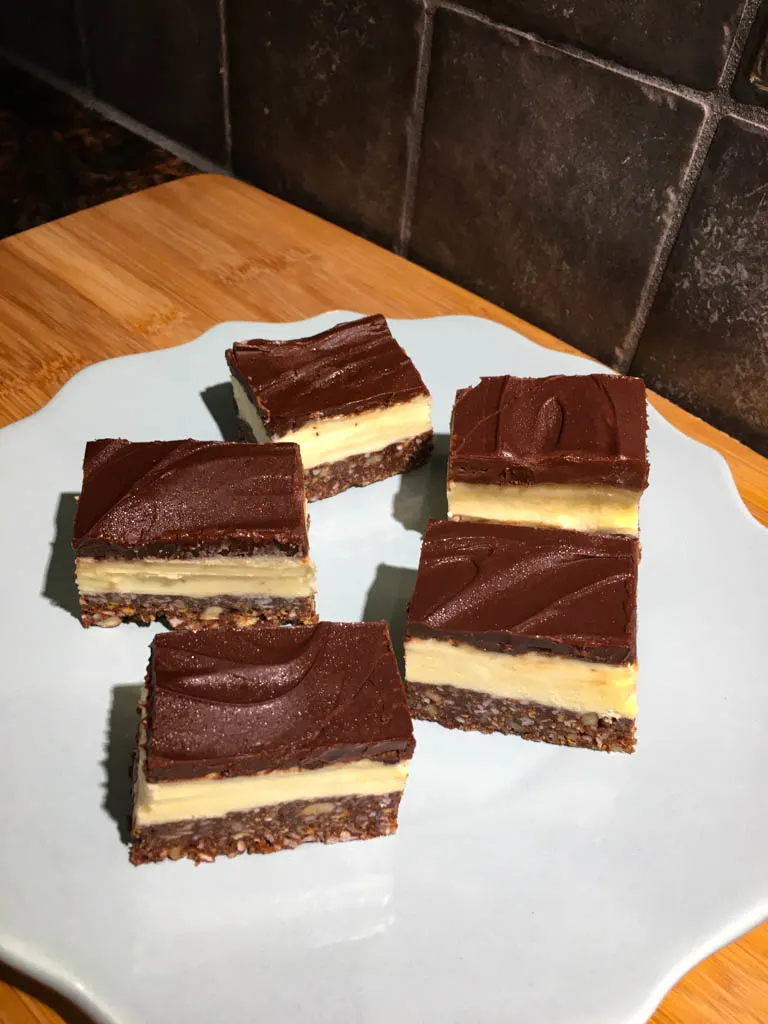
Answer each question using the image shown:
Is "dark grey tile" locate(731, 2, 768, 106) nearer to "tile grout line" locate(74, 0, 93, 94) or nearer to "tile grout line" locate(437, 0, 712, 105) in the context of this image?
"tile grout line" locate(437, 0, 712, 105)

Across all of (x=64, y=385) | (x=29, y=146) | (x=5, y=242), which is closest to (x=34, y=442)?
(x=64, y=385)

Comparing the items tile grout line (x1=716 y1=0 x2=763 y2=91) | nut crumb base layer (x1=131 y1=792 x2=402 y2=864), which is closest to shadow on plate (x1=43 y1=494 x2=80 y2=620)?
nut crumb base layer (x1=131 y1=792 x2=402 y2=864)

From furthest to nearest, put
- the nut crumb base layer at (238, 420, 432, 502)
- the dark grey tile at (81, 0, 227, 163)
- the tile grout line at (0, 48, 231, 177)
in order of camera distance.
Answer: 1. the tile grout line at (0, 48, 231, 177)
2. the dark grey tile at (81, 0, 227, 163)
3. the nut crumb base layer at (238, 420, 432, 502)

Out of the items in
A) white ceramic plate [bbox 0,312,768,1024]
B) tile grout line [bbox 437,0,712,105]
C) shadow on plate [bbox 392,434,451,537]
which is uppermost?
tile grout line [bbox 437,0,712,105]

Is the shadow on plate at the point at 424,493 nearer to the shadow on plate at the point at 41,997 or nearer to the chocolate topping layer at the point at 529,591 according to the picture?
the chocolate topping layer at the point at 529,591

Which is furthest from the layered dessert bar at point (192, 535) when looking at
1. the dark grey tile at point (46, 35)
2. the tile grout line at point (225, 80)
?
the dark grey tile at point (46, 35)

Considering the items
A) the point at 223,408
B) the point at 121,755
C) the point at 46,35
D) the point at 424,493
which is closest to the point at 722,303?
the point at 424,493
